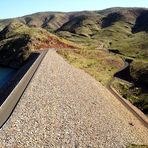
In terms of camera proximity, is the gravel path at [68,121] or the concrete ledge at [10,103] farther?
the concrete ledge at [10,103]

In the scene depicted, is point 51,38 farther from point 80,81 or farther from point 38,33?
point 80,81

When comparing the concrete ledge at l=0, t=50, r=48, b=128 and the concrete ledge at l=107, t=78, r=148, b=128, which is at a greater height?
the concrete ledge at l=0, t=50, r=48, b=128

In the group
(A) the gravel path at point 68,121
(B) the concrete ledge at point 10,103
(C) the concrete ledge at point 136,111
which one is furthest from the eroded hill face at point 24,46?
(A) the gravel path at point 68,121

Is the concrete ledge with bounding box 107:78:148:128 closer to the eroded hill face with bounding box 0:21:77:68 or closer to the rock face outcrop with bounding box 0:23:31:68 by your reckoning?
the rock face outcrop with bounding box 0:23:31:68

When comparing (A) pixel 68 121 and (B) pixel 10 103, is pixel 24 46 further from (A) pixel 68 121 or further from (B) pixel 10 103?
(A) pixel 68 121

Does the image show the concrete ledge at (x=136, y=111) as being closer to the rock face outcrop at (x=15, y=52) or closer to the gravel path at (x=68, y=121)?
the gravel path at (x=68, y=121)

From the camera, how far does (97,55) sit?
440ft

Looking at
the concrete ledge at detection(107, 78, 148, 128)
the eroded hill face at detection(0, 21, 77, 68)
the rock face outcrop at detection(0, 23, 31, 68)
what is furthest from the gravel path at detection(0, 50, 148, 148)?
the eroded hill face at detection(0, 21, 77, 68)

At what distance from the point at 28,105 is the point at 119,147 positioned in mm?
16580

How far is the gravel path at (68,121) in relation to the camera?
3712cm

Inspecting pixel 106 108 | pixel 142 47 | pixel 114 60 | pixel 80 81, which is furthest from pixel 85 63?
pixel 142 47

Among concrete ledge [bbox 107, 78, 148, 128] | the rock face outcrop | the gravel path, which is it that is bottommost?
the rock face outcrop

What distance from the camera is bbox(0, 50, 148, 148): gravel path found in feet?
122

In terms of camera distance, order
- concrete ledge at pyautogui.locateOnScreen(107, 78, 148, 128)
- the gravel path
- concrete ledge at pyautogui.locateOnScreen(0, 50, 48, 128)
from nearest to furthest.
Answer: the gravel path
concrete ledge at pyautogui.locateOnScreen(0, 50, 48, 128)
concrete ledge at pyautogui.locateOnScreen(107, 78, 148, 128)
